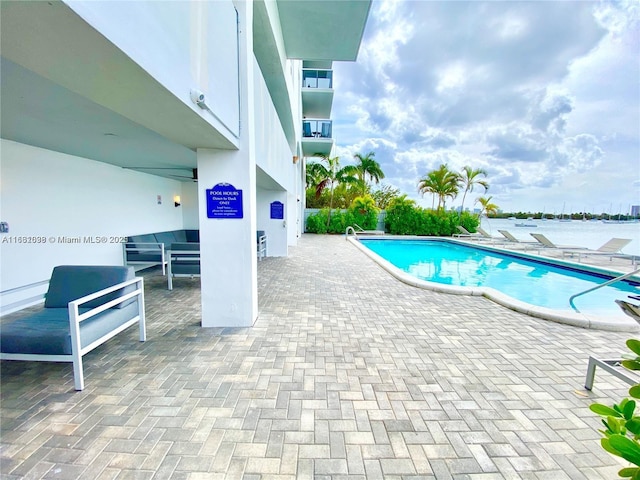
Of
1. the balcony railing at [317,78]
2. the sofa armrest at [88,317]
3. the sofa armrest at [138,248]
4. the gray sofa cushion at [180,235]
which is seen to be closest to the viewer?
the sofa armrest at [88,317]

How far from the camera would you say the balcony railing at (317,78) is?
1510 centimetres

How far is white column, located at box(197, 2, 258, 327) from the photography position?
374cm

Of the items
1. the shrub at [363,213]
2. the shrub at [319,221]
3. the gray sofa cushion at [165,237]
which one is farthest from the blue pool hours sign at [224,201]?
the shrub at [363,213]

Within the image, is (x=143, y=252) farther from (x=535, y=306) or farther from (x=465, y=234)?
(x=465, y=234)

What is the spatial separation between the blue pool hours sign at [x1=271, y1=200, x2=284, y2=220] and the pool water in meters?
4.92

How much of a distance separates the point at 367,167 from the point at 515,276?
45.1 feet

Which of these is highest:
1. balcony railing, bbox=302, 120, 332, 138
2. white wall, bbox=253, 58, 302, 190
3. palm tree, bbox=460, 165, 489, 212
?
balcony railing, bbox=302, 120, 332, 138

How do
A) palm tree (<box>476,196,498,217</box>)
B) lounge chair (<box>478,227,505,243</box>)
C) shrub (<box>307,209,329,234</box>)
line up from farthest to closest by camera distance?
palm tree (<box>476,196,498,217</box>)
shrub (<box>307,209,329,234</box>)
lounge chair (<box>478,227,505,243</box>)

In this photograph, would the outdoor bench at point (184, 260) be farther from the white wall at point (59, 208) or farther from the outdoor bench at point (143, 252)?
the white wall at point (59, 208)

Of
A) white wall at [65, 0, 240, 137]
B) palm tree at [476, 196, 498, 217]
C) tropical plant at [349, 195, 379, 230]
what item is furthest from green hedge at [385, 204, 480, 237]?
white wall at [65, 0, 240, 137]

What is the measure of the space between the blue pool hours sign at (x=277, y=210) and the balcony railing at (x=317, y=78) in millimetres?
9054

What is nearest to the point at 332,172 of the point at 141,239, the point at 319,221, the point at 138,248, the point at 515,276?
the point at 319,221

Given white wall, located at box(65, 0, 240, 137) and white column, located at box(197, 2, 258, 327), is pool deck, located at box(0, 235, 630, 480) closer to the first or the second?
white column, located at box(197, 2, 258, 327)

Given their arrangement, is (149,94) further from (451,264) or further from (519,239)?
(519,239)
